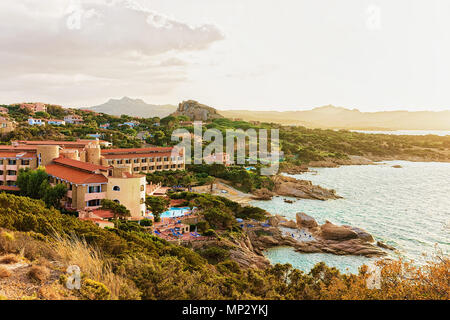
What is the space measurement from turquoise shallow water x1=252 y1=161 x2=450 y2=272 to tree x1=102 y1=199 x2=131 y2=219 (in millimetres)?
10274

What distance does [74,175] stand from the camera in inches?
879

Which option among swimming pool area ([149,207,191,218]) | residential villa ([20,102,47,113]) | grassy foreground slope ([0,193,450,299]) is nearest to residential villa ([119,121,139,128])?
residential villa ([20,102,47,113])

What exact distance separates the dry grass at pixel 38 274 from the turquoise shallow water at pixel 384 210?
14.9m

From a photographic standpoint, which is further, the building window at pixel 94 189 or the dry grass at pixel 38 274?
the building window at pixel 94 189

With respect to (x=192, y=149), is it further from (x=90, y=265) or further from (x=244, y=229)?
(x=90, y=265)

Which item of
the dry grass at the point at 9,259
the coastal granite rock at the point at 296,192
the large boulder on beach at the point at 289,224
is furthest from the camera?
the coastal granite rock at the point at 296,192

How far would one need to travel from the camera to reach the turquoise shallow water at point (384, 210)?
2225 centimetres

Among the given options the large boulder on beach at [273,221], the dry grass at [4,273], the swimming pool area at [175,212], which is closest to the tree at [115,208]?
the swimming pool area at [175,212]

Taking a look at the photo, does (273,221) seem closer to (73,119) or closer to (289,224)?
(289,224)

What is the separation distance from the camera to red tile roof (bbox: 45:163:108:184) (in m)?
21.1

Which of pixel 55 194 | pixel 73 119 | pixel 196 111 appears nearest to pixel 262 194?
pixel 55 194

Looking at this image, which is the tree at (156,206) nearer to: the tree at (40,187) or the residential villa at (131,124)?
the tree at (40,187)
